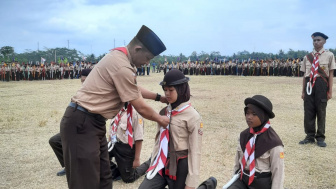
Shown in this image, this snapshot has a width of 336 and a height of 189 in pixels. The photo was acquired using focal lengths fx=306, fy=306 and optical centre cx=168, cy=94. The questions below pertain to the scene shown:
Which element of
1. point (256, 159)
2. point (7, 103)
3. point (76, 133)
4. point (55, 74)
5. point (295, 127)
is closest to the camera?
point (76, 133)

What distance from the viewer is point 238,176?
336 centimetres

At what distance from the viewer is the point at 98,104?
285 centimetres

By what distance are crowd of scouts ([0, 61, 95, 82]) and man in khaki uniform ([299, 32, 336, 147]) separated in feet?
79.0

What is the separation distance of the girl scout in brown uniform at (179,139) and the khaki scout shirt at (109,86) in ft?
1.71

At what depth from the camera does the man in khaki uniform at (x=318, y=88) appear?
251 inches

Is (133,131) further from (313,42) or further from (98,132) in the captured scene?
(313,42)

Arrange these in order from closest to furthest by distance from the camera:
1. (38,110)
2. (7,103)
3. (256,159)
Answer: (256,159) < (38,110) < (7,103)

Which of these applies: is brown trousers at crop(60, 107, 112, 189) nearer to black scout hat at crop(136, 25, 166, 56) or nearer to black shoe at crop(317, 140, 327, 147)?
black scout hat at crop(136, 25, 166, 56)

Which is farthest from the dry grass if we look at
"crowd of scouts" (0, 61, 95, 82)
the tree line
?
the tree line

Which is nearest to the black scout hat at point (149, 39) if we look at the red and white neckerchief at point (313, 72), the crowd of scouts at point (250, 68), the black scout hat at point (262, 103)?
the black scout hat at point (262, 103)

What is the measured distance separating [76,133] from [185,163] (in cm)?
116

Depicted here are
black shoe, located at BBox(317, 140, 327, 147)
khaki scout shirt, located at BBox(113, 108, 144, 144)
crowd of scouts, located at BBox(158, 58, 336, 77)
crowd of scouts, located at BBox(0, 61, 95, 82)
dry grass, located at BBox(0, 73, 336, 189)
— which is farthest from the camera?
crowd of scouts, located at BBox(158, 58, 336, 77)

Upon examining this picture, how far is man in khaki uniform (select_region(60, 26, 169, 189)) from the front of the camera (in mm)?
2801

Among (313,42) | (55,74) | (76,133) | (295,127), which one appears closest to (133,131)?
(76,133)
